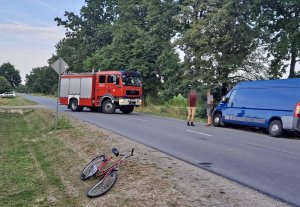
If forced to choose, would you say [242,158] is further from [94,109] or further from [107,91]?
[94,109]

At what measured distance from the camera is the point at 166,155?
10.8 metres

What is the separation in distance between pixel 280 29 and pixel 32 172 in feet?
69.4

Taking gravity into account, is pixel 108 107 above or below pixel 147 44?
below

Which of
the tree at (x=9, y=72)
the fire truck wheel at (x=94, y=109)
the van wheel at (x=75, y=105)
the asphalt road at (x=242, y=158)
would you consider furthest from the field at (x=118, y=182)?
the tree at (x=9, y=72)

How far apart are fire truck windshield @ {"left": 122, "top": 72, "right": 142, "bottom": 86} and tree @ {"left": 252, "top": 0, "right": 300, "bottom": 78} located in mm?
9062

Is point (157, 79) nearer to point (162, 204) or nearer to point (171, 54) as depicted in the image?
point (171, 54)

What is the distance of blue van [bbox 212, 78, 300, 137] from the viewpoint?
17.2 meters

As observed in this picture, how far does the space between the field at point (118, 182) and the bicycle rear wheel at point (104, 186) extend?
0.37 feet

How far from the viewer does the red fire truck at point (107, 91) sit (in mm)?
28875

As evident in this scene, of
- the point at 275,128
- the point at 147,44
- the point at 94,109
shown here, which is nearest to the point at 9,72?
the point at 147,44

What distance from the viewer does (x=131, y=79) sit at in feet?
96.1

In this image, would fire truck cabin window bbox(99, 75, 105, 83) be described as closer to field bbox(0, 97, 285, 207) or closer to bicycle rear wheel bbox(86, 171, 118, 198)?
field bbox(0, 97, 285, 207)

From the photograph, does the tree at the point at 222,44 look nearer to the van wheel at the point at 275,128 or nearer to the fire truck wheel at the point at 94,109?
the fire truck wheel at the point at 94,109

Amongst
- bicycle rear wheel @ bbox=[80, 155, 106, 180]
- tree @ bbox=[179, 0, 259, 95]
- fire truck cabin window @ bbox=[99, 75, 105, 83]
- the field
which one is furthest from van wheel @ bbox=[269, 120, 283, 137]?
fire truck cabin window @ bbox=[99, 75, 105, 83]
